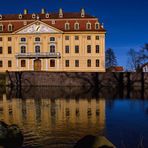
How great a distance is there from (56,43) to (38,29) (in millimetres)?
3465

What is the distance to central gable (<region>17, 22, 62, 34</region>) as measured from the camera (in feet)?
181

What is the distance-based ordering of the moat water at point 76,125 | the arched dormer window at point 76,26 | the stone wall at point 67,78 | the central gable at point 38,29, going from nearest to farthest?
the moat water at point 76,125
the stone wall at point 67,78
the central gable at point 38,29
the arched dormer window at point 76,26

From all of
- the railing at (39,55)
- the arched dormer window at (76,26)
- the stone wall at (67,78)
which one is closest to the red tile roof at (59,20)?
the arched dormer window at (76,26)

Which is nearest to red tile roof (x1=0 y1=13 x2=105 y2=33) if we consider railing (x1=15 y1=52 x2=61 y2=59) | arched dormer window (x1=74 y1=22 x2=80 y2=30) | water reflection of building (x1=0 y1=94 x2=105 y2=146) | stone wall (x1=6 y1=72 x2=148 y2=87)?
arched dormer window (x1=74 y1=22 x2=80 y2=30)

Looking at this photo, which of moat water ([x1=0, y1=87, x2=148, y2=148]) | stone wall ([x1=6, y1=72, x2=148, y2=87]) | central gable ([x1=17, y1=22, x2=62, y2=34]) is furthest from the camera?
central gable ([x1=17, y1=22, x2=62, y2=34])

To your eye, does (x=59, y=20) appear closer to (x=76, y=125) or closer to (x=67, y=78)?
(x=67, y=78)

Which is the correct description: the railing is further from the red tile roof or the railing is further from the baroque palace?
the red tile roof

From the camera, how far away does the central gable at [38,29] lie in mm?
55072

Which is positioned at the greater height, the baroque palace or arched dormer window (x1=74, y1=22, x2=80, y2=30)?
arched dormer window (x1=74, y1=22, x2=80, y2=30)

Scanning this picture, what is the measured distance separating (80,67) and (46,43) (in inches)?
251

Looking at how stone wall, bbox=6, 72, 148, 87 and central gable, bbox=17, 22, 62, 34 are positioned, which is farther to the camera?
central gable, bbox=17, 22, 62, 34

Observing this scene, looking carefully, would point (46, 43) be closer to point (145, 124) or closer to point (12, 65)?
point (12, 65)

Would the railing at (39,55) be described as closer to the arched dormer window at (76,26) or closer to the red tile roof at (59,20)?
the red tile roof at (59,20)

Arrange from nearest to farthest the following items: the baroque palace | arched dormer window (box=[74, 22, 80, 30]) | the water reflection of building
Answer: the water reflection of building < the baroque palace < arched dormer window (box=[74, 22, 80, 30])
